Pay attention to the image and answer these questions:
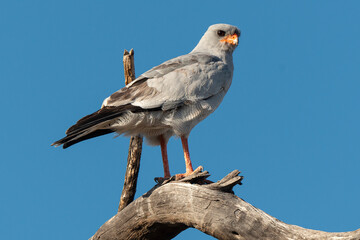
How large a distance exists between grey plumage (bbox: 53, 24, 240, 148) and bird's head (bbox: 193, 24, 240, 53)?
1.95 ft

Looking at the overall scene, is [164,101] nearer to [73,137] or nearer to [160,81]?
[160,81]

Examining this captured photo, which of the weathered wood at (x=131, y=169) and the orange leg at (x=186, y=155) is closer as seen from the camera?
the orange leg at (x=186, y=155)

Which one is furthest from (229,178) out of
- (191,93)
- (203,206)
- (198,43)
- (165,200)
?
(198,43)

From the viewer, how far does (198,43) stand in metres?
8.55

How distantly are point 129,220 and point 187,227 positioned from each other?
81 cm

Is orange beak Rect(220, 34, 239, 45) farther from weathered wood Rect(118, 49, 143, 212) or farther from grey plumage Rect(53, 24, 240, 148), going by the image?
weathered wood Rect(118, 49, 143, 212)

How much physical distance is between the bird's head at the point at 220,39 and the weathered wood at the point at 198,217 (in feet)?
7.93

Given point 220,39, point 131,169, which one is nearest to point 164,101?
point 131,169

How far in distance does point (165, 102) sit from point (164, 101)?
19mm

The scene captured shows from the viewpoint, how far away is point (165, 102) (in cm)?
692

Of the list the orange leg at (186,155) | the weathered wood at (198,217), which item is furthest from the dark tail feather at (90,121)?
the weathered wood at (198,217)

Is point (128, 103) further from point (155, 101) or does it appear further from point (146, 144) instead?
point (146, 144)

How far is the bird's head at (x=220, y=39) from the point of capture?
819cm

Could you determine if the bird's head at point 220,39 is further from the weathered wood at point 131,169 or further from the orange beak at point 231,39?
the weathered wood at point 131,169
